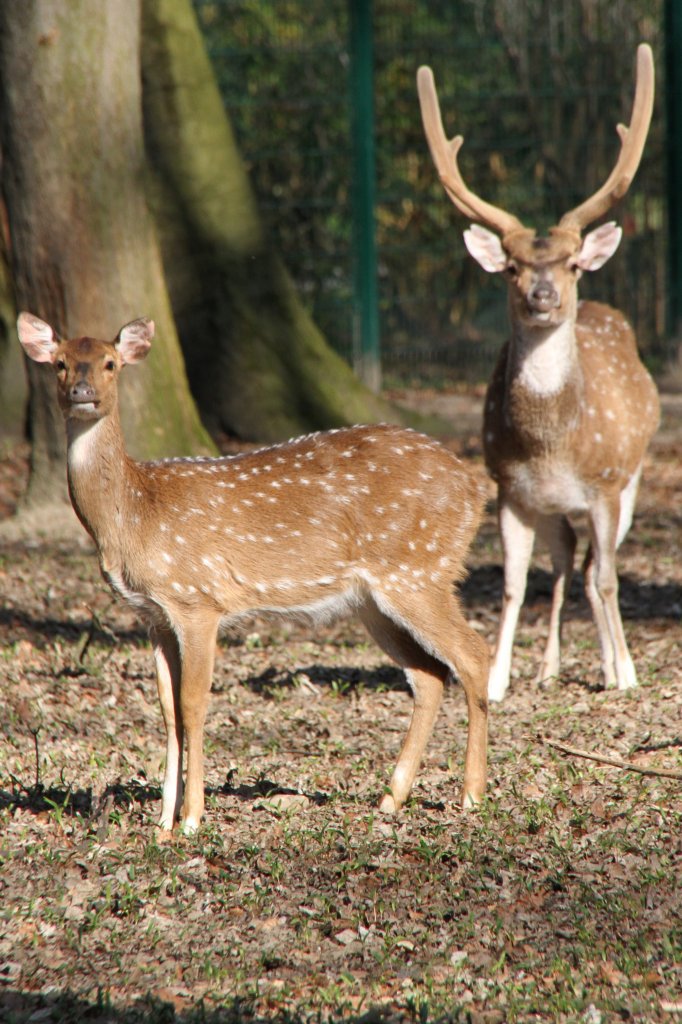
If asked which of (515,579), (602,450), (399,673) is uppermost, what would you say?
(602,450)

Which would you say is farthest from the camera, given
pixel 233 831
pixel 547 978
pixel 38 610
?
pixel 38 610

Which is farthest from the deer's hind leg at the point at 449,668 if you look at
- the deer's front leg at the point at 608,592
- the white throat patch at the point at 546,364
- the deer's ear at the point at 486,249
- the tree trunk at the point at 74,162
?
the tree trunk at the point at 74,162

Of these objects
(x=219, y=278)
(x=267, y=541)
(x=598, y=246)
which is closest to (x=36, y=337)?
Answer: (x=267, y=541)

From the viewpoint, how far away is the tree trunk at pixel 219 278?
1068 centimetres

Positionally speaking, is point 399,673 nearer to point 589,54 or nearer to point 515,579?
point 515,579

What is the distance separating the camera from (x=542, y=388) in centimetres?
628

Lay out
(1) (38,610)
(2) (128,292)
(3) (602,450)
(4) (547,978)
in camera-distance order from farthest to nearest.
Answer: (2) (128,292) < (1) (38,610) < (3) (602,450) < (4) (547,978)

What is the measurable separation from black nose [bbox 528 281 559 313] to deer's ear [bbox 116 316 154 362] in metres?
1.87

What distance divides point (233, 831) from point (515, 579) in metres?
2.26

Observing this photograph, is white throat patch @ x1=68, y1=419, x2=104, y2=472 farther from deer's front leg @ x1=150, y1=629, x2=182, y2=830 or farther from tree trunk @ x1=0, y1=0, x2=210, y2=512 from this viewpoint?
→ tree trunk @ x1=0, y1=0, x2=210, y2=512

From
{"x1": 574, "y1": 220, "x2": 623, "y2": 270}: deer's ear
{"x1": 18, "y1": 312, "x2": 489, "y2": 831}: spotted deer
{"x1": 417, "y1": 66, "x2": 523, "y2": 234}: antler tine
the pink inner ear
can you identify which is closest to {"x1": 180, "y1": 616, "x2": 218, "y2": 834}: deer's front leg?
{"x1": 18, "y1": 312, "x2": 489, "y2": 831}: spotted deer

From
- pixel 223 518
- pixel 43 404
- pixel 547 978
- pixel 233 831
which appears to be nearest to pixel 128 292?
pixel 43 404

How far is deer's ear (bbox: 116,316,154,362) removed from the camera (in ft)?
16.0

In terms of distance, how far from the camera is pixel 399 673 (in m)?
6.56
